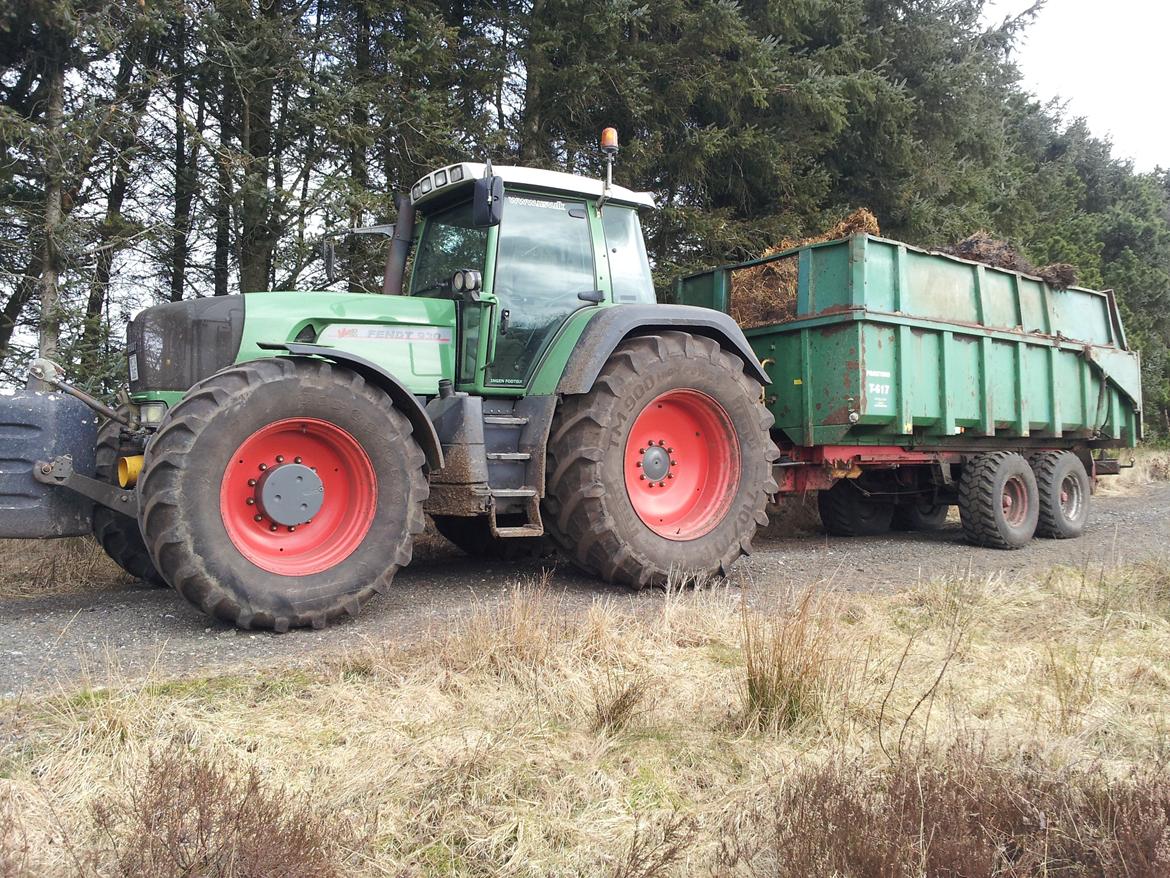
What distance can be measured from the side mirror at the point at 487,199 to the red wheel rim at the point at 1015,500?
19.5ft

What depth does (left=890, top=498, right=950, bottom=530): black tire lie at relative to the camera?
10172 millimetres

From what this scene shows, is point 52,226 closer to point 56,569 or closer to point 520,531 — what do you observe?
point 56,569

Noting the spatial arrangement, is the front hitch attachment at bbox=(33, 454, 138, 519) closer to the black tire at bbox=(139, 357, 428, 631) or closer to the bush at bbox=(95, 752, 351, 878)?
the black tire at bbox=(139, 357, 428, 631)

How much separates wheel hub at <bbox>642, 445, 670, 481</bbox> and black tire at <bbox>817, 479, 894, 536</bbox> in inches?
154

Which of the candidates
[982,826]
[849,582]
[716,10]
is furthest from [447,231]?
[716,10]

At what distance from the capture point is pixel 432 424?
5.40 metres

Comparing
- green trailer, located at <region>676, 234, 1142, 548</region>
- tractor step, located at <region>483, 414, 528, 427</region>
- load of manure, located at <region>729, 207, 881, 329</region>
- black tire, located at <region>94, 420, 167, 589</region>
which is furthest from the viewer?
load of manure, located at <region>729, 207, 881, 329</region>

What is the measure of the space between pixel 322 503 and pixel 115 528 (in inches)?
60.4

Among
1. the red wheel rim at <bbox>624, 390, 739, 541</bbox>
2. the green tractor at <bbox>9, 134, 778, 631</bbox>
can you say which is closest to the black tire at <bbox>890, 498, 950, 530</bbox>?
the green tractor at <bbox>9, 134, 778, 631</bbox>

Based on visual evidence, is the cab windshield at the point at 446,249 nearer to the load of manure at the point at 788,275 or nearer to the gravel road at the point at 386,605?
the gravel road at the point at 386,605

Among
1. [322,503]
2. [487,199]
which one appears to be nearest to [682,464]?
[487,199]

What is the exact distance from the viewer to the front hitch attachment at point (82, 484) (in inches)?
186

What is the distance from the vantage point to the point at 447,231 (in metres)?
6.32

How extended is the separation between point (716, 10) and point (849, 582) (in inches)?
293
